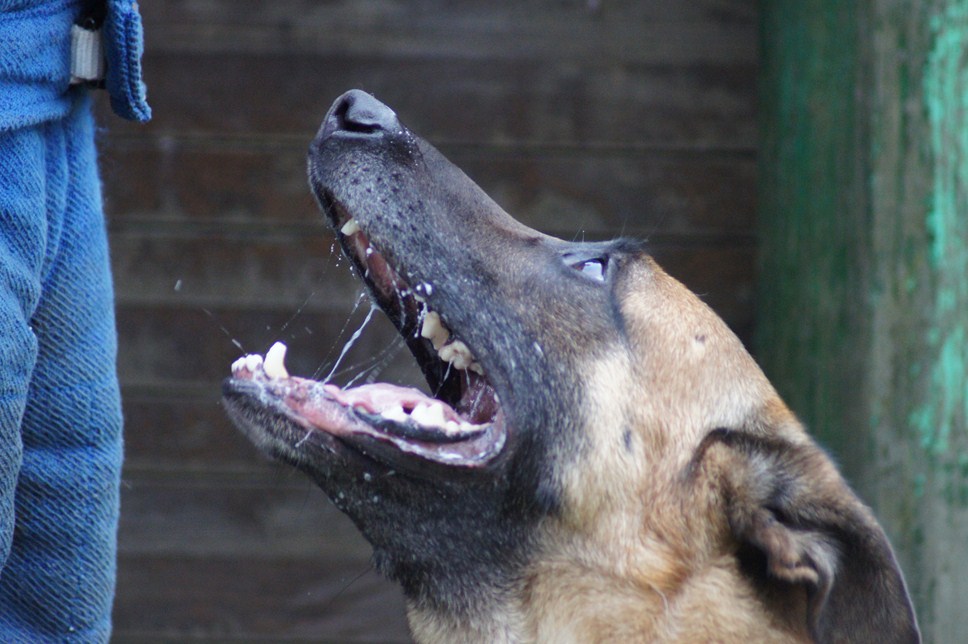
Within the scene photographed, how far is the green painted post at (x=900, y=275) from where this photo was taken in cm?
271

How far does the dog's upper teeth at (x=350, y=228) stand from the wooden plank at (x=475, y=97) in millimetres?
1763

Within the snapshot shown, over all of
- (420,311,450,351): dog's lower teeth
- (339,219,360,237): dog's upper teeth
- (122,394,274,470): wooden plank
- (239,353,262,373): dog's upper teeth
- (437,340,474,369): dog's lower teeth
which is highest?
(339,219,360,237): dog's upper teeth

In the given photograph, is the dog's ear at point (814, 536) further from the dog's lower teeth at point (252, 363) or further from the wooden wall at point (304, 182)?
the wooden wall at point (304, 182)

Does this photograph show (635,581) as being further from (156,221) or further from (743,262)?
(156,221)

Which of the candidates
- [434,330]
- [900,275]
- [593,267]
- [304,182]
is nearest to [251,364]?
[434,330]

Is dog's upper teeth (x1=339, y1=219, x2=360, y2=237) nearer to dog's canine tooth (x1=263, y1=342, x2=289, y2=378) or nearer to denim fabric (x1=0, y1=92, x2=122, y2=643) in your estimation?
dog's canine tooth (x1=263, y1=342, x2=289, y2=378)

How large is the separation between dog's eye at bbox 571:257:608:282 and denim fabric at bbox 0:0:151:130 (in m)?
0.81

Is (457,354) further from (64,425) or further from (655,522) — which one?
(64,425)

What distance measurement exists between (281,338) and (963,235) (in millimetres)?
2145

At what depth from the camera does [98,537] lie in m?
1.79

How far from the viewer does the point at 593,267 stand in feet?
6.70

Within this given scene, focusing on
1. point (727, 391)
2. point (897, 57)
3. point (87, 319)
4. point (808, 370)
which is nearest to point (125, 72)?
point (87, 319)

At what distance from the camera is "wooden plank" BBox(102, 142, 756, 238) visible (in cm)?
371

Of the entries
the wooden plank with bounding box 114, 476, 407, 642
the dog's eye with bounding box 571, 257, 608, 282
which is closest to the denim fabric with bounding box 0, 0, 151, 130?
the dog's eye with bounding box 571, 257, 608, 282
